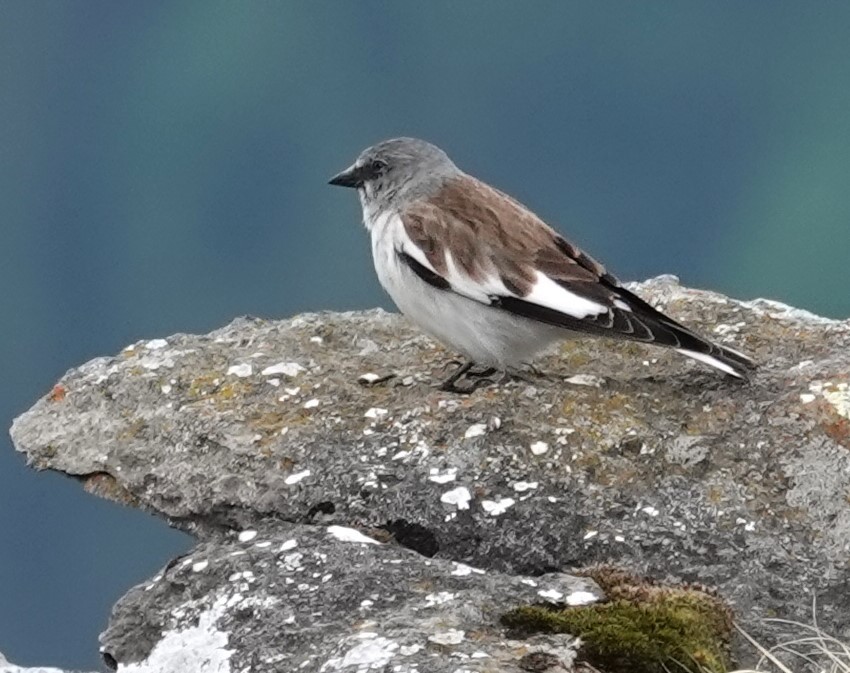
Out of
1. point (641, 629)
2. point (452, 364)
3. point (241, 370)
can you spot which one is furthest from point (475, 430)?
point (641, 629)

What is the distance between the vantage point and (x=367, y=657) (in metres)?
3.70

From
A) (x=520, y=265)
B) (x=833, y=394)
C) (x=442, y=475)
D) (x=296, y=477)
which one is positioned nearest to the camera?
(x=442, y=475)

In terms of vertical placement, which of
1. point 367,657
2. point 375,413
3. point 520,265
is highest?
point 520,265

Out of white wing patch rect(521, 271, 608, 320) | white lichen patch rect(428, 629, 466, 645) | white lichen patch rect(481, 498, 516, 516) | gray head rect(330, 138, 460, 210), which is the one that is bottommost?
white lichen patch rect(428, 629, 466, 645)

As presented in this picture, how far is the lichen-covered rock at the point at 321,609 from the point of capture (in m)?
3.74

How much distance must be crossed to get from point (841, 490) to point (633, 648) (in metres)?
1.48

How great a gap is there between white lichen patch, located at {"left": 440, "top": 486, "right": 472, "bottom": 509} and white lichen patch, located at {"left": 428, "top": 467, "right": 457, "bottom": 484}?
6 cm

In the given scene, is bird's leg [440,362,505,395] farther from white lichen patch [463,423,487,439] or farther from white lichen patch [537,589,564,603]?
white lichen patch [537,589,564,603]

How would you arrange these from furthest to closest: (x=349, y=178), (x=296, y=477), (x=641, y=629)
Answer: (x=349, y=178) < (x=296, y=477) < (x=641, y=629)

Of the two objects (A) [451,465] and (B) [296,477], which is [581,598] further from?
(B) [296,477]

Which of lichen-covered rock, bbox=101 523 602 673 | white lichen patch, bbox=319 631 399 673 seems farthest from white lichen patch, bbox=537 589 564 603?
white lichen patch, bbox=319 631 399 673

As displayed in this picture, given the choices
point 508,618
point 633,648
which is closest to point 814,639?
point 633,648

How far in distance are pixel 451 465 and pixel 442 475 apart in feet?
0.23

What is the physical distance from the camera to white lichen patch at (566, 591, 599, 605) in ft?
13.3
